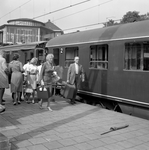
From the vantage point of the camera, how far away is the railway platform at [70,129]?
446 cm

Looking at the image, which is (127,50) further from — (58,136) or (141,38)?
(58,136)

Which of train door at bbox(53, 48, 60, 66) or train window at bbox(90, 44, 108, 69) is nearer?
train window at bbox(90, 44, 108, 69)

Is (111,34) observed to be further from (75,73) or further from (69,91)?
(69,91)

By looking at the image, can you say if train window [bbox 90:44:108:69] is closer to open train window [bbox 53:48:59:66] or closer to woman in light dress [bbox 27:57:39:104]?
woman in light dress [bbox 27:57:39:104]

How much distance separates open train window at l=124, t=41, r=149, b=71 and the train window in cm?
106

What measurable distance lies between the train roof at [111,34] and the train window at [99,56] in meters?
0.29

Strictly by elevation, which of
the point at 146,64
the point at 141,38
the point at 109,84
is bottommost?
the point at 109,84

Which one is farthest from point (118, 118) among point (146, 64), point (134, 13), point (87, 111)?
point (134, 13)

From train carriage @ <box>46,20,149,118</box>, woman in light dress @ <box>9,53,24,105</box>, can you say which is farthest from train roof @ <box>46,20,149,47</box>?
woman in light dress @ <box>9,53,24,105</box>

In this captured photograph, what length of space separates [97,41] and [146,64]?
97.7 inches

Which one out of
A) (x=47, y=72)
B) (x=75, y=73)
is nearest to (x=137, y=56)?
(x=75, y=73)

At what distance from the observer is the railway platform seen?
446 cm

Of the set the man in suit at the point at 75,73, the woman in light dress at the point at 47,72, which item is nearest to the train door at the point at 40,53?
the man in suit at the point at 75,73

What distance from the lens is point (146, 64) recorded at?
6.70 metres
